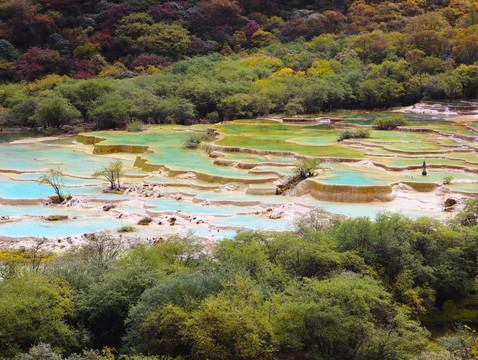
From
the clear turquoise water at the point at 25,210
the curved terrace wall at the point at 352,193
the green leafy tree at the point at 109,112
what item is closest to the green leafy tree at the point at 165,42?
the green leafy tree at the point at 109,112

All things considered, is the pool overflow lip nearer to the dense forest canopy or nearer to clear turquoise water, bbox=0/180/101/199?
clear turquoise water, bbox=0/180/101/199

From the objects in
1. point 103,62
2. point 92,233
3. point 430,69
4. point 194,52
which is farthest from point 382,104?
point 92,233

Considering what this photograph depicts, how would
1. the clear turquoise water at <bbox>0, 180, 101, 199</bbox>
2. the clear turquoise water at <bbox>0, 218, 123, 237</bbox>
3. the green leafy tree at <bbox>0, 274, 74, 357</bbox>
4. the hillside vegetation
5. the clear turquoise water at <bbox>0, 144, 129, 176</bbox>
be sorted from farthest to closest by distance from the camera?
1. the hillside vegetation
2. the clear turquoise water at <bbox>0, 144, 129, 176</bbox>
3. the clear turquoise water at <bbox>0, 180, 101, 199</bbox>
4. the clear turquoise water at <bbox>0, 218, 123, 237</bbox>
5. the green leafy tree at <bbox>0, 274, 74, 357</bbox>

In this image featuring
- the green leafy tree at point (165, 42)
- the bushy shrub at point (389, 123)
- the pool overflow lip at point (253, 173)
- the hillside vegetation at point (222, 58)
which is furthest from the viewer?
the green leafy tree at point (165, 42)

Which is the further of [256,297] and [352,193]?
[352,193]

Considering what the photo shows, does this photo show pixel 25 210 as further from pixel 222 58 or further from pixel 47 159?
pixel 222 58

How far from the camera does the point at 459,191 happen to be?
20.5 meters

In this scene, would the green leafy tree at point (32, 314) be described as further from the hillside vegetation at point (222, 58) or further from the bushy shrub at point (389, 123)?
the hillside vegetation at point (222, 58)

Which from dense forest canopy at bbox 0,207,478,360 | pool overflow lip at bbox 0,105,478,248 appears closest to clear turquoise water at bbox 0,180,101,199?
pool overflow lip at bbox 0,105,478,248

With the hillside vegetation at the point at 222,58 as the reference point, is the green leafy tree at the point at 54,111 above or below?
below

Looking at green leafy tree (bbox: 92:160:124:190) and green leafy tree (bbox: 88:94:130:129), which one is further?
green leafy tree (bbox: 88:94:130:129)

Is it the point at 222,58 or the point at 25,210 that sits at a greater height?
the point at 222,58

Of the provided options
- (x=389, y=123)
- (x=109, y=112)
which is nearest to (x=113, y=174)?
(x=109, y=112)

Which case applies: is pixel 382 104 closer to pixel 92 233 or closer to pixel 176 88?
pixel 176 88
